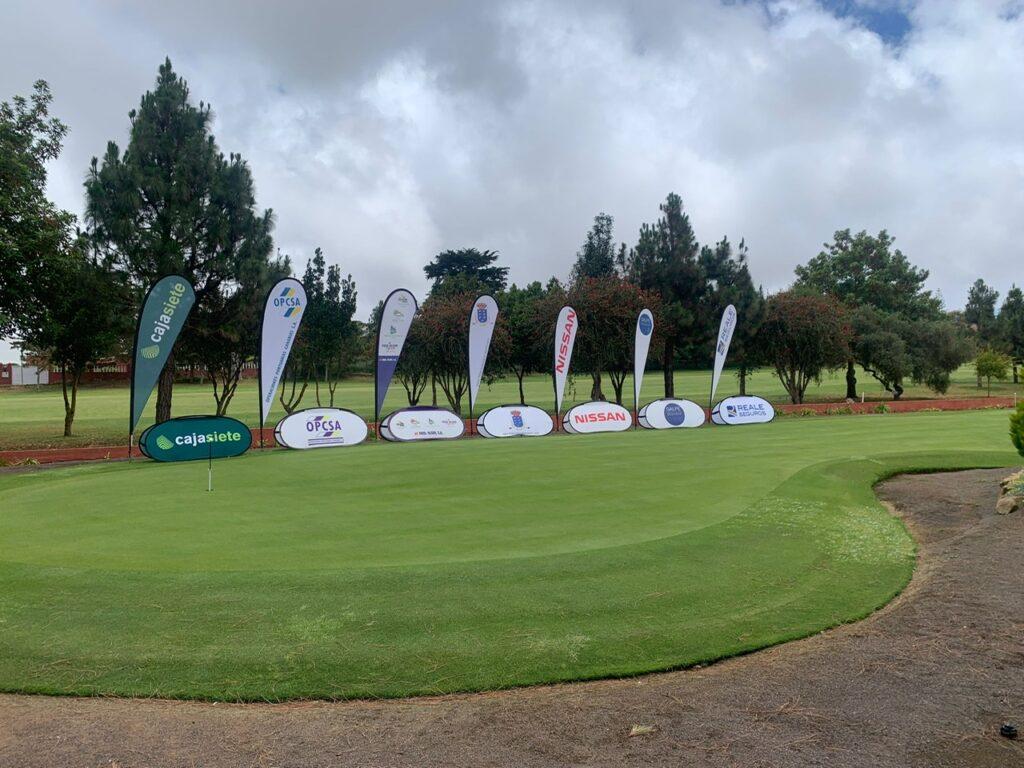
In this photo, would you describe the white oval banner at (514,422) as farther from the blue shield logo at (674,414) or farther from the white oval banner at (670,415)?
the blue shield logo at (674,414)

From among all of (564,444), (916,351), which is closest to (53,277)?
(564,444)

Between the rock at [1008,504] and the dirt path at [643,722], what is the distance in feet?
17.8

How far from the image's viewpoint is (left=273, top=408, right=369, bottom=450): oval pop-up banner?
61.4 feet

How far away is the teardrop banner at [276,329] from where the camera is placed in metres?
19.3

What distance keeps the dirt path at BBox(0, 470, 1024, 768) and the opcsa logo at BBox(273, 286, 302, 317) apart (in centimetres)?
1617

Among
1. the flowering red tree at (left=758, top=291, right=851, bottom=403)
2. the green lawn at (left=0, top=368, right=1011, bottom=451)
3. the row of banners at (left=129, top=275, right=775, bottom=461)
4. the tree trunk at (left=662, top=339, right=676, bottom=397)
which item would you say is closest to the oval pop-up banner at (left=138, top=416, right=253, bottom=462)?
the row of banners at (left=129, top=275, right=775, bottom=461)

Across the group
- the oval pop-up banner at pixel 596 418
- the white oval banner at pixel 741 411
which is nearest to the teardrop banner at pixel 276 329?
the oval pop-up banner at pixel 596 418

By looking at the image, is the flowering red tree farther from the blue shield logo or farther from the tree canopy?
the tree canopy

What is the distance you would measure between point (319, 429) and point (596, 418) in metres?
10.1

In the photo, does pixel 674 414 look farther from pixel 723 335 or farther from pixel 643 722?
pixel 643 722

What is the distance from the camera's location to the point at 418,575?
6441 mm

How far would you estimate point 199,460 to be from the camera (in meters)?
16.3

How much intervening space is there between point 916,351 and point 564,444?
3619cm

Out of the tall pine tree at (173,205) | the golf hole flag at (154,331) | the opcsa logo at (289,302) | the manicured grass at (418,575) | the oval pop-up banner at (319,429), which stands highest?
the tall pine tree at (173,205)
